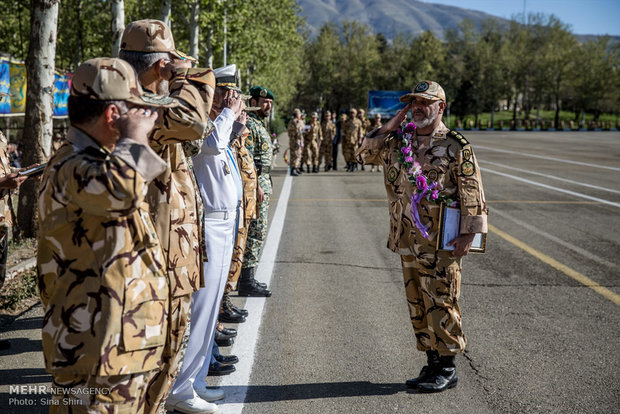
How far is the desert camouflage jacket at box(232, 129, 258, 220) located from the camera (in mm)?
5641

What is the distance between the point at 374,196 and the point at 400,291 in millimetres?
8651

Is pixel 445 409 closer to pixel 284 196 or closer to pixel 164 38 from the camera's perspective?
pixel 164 38

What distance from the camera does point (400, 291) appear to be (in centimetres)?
700

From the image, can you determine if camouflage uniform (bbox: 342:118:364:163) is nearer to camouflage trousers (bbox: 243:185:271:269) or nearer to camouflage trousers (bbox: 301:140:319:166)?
camouflage trousers (bbox: 301:140:319:166)

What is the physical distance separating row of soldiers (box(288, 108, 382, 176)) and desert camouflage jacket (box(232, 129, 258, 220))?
14669 millimetres

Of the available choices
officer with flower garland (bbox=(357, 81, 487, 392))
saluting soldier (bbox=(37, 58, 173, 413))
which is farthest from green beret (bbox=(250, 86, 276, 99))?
saluting soldier (bbox=(37, 58, 173, 413))

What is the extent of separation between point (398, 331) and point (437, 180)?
174 cm

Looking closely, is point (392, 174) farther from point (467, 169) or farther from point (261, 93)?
point (261, 93)

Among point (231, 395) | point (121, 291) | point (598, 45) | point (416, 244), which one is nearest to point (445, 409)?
point (416, 244)

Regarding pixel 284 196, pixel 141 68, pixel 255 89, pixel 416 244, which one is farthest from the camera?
pixel 284 196

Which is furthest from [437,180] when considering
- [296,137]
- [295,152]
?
[295,152]

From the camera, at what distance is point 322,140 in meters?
23.9

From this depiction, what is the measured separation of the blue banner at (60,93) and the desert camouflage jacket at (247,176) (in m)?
10.9

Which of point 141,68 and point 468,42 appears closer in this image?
point 141,68
